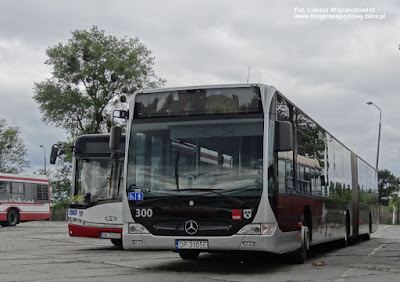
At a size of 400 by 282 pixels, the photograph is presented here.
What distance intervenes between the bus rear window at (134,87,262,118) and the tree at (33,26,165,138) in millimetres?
44174

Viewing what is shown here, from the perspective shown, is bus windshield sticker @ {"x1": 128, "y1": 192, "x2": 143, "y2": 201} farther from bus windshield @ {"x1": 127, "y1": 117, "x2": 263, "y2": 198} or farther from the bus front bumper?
the bus front bumper

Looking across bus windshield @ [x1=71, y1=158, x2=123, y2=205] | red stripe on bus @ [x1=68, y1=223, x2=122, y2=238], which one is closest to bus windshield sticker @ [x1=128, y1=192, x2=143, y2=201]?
red stripe on bus @ [x1=68, y1=223, x2=122, y2=238]

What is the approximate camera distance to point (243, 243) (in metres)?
10.5

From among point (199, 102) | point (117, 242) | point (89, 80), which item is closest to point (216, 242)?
point (199, 102)

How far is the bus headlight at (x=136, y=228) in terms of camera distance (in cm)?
1105

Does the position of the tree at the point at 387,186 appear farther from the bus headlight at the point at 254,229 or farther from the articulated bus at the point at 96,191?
the bus headlight at the point at 254,229

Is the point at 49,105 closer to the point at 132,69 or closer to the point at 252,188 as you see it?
the point at 132,69

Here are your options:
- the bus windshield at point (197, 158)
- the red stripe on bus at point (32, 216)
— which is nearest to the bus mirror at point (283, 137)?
the bus windshield at point (197, 158)

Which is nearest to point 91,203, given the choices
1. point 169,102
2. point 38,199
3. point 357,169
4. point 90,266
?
point 90,266

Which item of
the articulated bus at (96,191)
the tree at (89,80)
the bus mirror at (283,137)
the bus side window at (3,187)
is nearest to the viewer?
the bus mirror at (283,137)

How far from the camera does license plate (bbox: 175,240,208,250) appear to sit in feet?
35.0

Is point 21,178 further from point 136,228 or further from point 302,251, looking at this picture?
point 136,228

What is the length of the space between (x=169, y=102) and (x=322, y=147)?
548 centimetres

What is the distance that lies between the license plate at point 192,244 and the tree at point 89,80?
45.2 m
